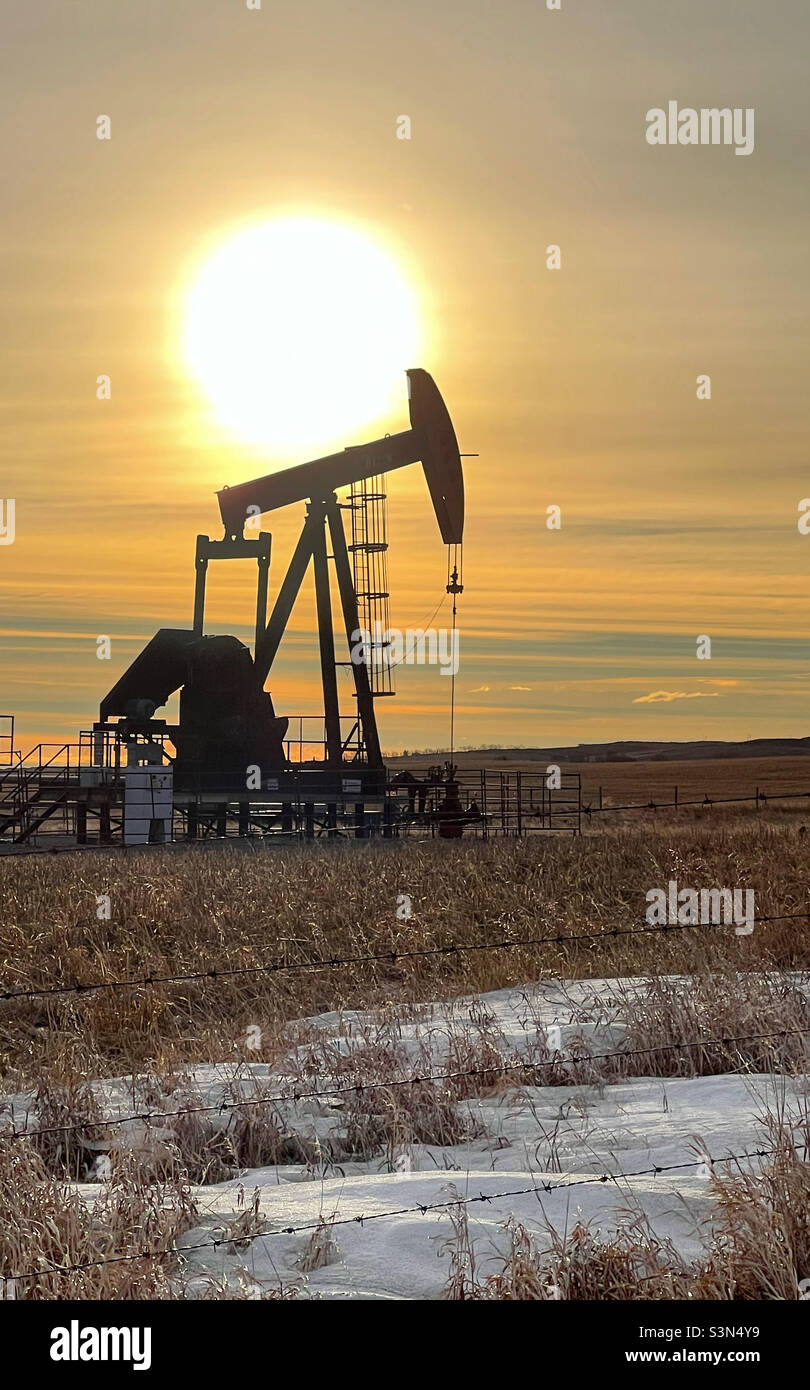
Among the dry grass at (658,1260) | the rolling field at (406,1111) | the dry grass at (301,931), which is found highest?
the dry grass at (658,1260)

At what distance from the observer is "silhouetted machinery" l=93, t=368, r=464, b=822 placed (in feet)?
97.5

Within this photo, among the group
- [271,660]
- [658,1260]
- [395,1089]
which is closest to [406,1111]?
[395,1089]

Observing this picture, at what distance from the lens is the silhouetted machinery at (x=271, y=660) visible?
2970cm

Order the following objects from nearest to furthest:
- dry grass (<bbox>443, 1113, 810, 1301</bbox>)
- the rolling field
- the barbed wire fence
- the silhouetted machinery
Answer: dry grass (<bbox>443, 1113, 810, 1301</bbox>) < the rolling field < the barbed wire fence < the silhouetted machinery

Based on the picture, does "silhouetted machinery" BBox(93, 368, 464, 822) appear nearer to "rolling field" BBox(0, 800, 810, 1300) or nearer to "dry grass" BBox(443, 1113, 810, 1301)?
"rolling field" BBox(0, 800, 810, 1300)

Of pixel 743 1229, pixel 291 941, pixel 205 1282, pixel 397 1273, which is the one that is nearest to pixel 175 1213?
pixel 205 1282

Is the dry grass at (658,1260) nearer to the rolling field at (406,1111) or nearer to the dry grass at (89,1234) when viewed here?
the rolling field at (406,1111)

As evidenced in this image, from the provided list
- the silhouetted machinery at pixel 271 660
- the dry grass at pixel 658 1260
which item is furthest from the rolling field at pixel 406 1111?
the silhouetted machinery at pixel 271 660

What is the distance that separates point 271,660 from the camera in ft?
100

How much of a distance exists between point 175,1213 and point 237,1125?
133 centimetres

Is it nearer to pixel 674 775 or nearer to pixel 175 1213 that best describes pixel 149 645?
pixel 175 1213

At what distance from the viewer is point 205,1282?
3691 mm

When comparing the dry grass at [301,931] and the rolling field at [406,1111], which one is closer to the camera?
the rolling field at [406,1111]

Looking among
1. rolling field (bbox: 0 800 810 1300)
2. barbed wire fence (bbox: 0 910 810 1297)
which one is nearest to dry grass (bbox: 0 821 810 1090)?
rolling field (bbox: 0 800 810 1300)
